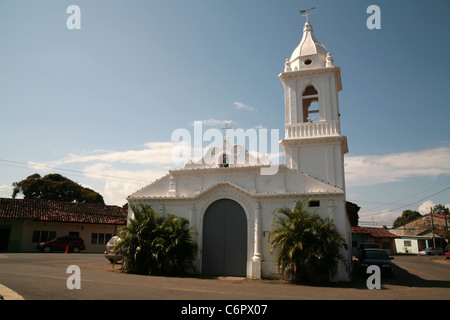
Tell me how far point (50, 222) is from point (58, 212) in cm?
129

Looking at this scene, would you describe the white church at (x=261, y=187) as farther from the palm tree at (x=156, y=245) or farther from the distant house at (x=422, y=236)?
the distant house at (x=422, y=236)

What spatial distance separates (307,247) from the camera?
46.6 feet

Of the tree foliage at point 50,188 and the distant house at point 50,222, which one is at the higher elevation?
the tree foliage at point 50,188

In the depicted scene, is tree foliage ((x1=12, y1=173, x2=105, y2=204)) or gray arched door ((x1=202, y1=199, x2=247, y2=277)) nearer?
gray arched door ((x1=202, y1=199, x2=247, y2=277))

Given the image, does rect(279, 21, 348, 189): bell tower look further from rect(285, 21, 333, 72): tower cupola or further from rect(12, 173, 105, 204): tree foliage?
rect(12, 173, 105, 204): tree foliage

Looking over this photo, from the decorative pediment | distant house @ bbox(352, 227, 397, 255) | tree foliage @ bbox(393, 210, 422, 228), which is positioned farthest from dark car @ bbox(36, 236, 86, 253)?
tree foliage @ bbox(393, 210, 422, 228)

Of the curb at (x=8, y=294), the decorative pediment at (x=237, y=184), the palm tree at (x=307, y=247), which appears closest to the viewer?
the curb at (x=8, y=294)

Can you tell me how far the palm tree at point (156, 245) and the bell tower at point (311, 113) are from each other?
7036mm

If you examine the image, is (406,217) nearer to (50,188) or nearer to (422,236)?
(422,236)

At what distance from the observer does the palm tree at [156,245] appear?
51.8ft

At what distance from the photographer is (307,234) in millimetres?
14344

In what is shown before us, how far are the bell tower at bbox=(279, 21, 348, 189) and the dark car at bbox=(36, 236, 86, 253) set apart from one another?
2284cm

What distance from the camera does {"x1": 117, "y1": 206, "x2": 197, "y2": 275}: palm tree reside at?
51.8 ft

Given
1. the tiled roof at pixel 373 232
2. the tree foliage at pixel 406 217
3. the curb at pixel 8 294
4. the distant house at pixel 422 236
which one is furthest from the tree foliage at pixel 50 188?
the tree foliage at pixel 406 217
